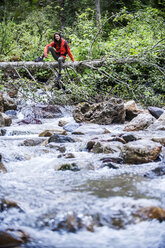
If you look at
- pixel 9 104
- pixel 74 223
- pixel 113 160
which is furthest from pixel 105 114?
pixel 74 223

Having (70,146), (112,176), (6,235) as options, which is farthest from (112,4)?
(6,235)

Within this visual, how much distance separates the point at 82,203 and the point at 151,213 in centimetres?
63

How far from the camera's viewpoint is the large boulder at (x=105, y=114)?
7.91 meters

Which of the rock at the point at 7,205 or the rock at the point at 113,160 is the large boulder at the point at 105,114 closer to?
the rock at the point at 113,160

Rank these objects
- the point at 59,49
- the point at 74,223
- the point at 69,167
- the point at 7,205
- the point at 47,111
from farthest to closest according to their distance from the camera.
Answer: the point at 59,49 → the point at 47,111 → the point at 69,167 → the point at 7,205 → the point at 74,223

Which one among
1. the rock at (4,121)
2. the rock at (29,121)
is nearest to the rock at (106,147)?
the rock at (4,121)

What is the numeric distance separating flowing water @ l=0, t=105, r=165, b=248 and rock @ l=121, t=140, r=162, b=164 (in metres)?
0.12

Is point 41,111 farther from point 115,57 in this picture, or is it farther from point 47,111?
point 115,57

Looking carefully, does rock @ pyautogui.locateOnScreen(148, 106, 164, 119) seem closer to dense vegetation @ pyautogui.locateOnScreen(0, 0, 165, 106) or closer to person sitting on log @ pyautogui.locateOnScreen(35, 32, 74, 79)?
dense vegetation @ pyautogui.locateOnScreen(0, 0, 165, 106)

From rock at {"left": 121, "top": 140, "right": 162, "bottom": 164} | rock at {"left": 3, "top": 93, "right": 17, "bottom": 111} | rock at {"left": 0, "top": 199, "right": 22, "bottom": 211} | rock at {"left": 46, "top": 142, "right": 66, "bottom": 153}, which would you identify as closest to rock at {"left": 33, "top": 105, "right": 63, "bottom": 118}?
rock at {"left": 3, "top": 93, "right": 17, "bottom": 111}

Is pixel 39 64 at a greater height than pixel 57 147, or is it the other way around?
pixel 39 64

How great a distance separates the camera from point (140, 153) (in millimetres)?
3975

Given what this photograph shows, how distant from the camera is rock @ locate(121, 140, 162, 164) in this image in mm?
3959

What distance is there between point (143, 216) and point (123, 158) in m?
1.79
